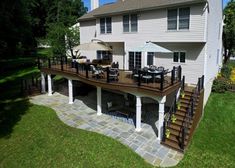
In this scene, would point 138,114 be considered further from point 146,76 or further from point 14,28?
point 14,28

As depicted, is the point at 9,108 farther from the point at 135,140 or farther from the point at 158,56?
the point at 158,56

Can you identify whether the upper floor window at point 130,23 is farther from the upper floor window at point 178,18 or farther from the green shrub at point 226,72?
the green shrub at point 226,72

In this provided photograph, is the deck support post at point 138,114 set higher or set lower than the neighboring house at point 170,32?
lower

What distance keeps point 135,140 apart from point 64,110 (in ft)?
23.1

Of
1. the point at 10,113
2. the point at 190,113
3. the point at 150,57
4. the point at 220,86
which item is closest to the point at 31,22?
the point at 10,113

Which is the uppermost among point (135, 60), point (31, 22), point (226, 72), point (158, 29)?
point (31, 22)

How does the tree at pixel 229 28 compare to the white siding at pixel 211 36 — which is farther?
the tree at pixel 229 28

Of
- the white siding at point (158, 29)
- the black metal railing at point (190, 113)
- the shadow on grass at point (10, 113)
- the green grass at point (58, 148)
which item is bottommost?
the green grass at point (58, 148)

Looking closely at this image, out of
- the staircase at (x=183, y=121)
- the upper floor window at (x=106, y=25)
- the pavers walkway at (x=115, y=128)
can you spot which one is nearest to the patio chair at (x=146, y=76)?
the staircase at (x=183, y=121)

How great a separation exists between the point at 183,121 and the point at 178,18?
301 inches

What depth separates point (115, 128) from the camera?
12406mm

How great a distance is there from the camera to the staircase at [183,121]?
10.4m

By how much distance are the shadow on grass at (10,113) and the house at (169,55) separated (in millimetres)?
3704

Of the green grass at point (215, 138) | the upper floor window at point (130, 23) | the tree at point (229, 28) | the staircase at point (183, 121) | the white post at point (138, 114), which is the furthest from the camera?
the tree at point (229, 28)
